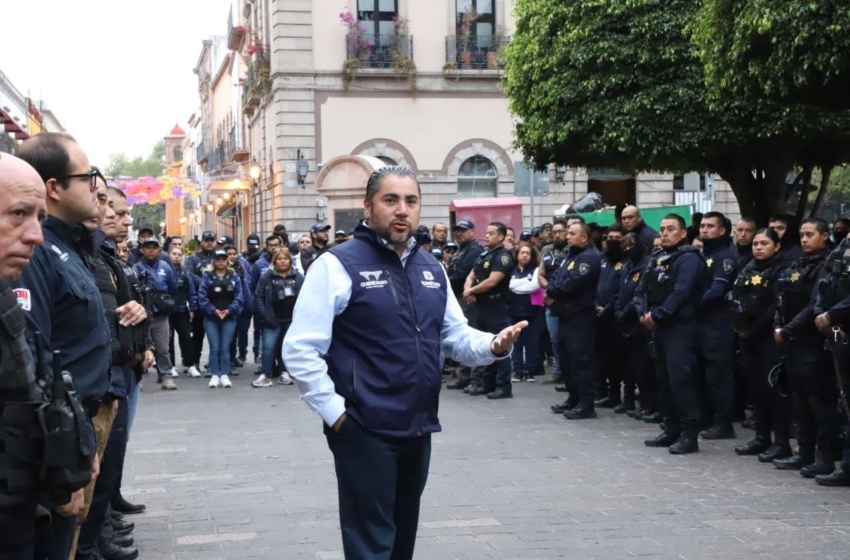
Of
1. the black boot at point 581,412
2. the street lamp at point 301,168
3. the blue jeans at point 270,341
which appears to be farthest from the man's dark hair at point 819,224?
the street lamp at point 301,168

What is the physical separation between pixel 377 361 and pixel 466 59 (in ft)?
96.1

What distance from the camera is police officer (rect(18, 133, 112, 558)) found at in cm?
393

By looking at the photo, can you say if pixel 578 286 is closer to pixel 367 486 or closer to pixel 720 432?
pixel 720 432

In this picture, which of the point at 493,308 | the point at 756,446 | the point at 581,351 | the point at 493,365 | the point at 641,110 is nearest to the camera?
the point at 756,446

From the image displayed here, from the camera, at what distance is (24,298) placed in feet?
12.4

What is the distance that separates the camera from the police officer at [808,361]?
8500mm

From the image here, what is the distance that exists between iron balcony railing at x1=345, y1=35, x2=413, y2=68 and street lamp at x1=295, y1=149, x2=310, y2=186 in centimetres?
325

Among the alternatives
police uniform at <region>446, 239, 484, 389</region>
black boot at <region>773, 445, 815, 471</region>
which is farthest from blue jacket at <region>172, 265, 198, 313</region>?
black boot at <region>773, 445, 815, 471</region>

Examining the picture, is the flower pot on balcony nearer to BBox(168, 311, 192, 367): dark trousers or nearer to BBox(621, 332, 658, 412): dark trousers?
BBox(168, 311, 192, 367): dark trousers

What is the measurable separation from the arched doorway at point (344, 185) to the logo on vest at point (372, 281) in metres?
22.9

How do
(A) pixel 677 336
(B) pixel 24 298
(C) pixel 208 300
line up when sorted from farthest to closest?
(C) pixel 208 300 → (A) pixel 677 336 → (B) pixel 24 298

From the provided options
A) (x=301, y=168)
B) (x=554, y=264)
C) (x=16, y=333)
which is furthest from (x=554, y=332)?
(x=301, y=168)

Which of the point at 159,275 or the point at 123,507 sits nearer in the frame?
the point at 123,507

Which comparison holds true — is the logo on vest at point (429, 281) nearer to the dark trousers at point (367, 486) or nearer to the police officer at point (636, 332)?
the dark trousers at point (367, 486)
